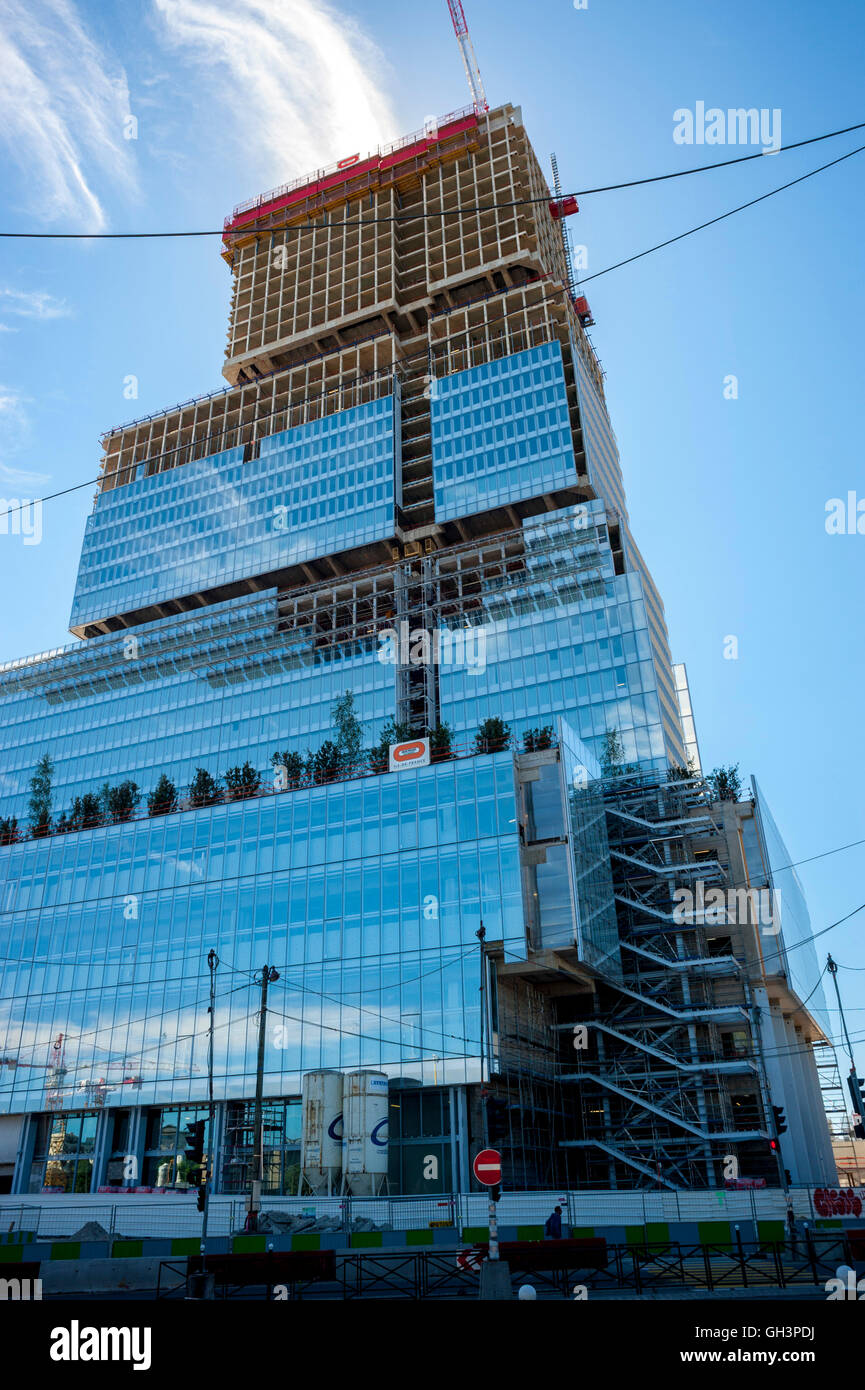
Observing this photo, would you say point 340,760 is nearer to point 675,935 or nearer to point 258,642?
point 675,935

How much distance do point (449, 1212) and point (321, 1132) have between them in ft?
42.5

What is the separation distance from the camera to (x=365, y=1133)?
43125 mm

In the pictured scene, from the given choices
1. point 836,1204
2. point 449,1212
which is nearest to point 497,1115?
point 449,1212

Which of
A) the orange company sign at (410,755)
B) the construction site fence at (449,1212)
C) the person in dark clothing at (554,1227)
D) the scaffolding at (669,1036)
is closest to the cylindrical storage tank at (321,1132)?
the construction site fence at (449,1212)

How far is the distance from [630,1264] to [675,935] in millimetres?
39416

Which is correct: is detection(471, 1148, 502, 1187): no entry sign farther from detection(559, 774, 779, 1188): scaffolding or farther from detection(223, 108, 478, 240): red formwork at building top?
detection(223, 108, 478, 240): red formwork at building top

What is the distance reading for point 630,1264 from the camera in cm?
2247

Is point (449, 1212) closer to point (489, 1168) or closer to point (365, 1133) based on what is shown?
point (365, 1133)

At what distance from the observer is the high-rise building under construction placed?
51.1 meters

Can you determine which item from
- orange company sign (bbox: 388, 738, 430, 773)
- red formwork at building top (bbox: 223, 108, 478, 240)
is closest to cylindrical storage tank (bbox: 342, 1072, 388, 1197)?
orange company sign (bbox: 388, 738, 430, 773)

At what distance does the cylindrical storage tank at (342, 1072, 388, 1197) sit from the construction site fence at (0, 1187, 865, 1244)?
23.7ft

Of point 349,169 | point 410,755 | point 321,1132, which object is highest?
point 349,169

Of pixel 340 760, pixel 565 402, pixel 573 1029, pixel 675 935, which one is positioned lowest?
pixel 573 1029
